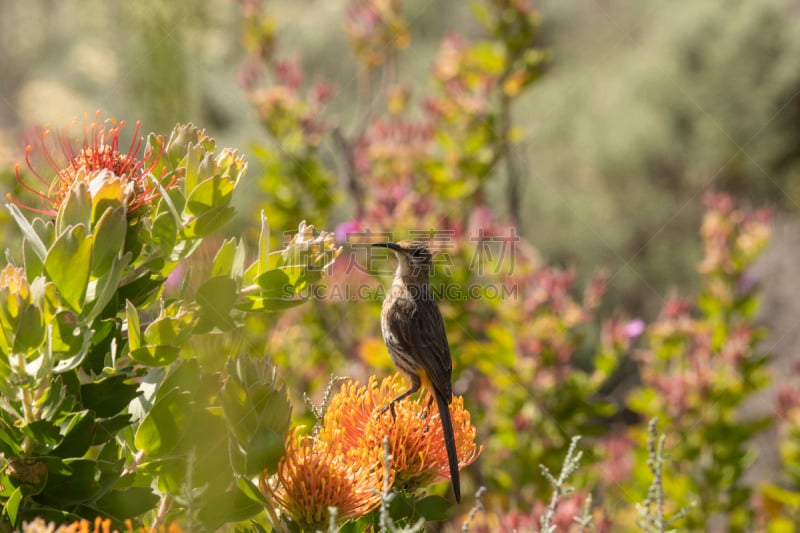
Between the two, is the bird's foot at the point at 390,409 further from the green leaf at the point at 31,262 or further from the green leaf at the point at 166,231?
the green leaf at the point at 31,262

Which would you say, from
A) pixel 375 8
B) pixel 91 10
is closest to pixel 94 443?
pixel 375 8

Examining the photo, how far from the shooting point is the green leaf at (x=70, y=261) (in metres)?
1.19

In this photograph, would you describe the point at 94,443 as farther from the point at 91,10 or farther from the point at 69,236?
the point at 91,10

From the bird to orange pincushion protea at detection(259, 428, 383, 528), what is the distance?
1.66ft

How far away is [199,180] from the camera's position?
1.46 m

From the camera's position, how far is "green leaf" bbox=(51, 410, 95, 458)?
4.08 ft

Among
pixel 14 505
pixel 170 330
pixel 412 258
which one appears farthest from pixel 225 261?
pixel 412 258

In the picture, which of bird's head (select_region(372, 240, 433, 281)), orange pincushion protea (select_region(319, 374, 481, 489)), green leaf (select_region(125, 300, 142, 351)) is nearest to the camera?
green leaf (select_region(125, 300, 142, 351))

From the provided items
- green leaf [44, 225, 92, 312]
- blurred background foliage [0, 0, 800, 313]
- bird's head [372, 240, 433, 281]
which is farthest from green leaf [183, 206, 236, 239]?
blurred background foliage [0, 0, 800, 313]

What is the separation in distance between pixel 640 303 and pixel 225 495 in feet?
26.9

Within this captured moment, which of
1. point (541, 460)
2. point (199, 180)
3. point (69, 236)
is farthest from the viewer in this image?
point (541, 460)

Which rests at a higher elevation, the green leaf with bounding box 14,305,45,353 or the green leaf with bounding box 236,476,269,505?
the green leaf with bounding box 14,305,45,353

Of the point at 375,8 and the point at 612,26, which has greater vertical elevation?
the point at 612,26

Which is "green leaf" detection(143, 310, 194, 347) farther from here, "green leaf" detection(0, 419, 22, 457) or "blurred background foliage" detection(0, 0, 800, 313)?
"blurred background foliage" detection(0, 0, 800, 313)
